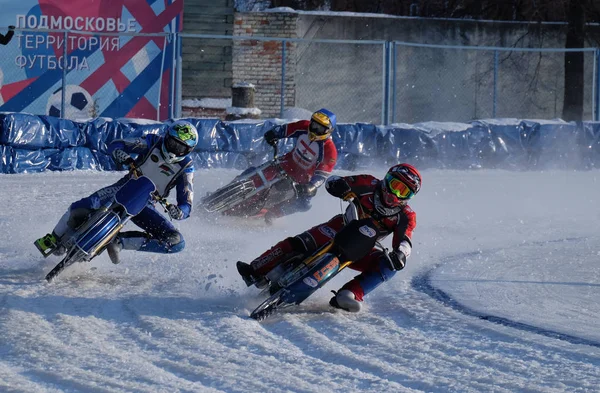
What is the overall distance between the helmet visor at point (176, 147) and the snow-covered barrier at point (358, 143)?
7.41 metres

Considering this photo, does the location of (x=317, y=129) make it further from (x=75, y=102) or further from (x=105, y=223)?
(x=75, y=102)

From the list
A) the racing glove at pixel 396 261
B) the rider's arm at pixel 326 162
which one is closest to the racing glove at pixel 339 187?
the racing glove at pixel 396 261

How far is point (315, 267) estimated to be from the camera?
25.5 ft

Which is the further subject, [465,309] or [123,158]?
[123,158]

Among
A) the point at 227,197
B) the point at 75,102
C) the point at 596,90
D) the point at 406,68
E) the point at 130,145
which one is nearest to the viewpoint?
the point at 130,145

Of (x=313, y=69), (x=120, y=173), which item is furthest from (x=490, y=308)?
(x=313, y=69)

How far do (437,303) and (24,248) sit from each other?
4.31 metres

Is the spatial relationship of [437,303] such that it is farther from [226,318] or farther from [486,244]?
[486,244]

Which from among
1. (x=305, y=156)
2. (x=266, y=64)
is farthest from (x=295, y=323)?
(x=266, y=64)

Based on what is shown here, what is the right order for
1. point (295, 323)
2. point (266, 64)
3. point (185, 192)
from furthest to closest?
point (266, 64) → point (185, 192) → point (295, 323)

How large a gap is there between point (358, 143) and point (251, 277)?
10.4 metres

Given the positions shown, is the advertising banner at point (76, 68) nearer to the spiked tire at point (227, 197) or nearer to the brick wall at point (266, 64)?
the brick wall at point (266, 64)

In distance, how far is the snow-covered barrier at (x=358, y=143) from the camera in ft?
53.4

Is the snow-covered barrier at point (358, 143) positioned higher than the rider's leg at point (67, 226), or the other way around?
the snow-covered barrier at point (358, 143)
